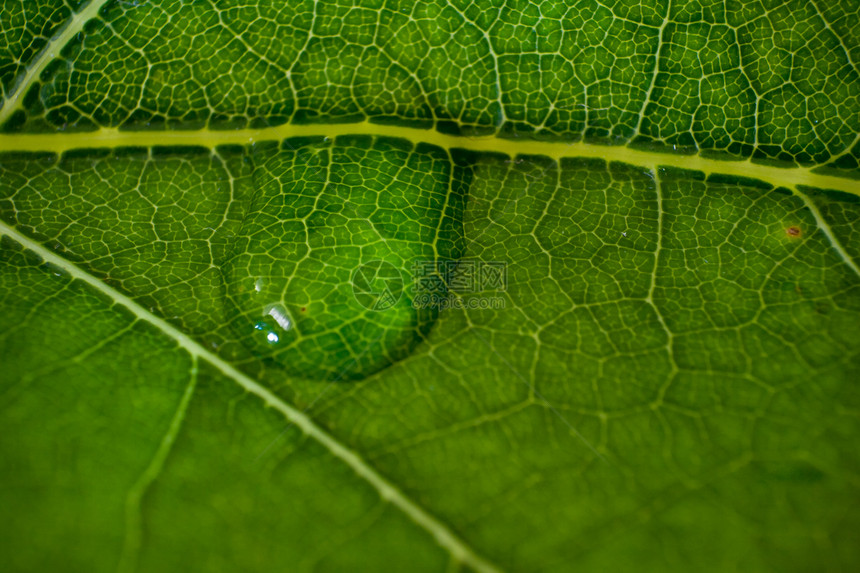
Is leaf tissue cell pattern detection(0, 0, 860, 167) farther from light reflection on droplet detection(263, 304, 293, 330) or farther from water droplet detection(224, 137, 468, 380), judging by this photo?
light reflection on droplet detection(263, 304, 293, 330)

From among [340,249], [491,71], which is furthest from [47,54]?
[491,71]

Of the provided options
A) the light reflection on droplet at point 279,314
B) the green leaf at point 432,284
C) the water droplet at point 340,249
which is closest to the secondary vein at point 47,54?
the green leaf at point 432,284

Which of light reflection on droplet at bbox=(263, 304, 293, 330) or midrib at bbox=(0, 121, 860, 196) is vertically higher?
midrib at bbox=(0, 121, 860, 196)

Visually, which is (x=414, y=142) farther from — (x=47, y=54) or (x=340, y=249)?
(x=47, y=54)

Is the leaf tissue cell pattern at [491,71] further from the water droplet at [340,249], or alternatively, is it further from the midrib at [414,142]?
the water droplet at [340,249]

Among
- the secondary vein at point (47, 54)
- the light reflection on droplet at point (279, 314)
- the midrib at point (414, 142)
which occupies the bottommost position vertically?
the light reflection on droplet at point (279, 314)

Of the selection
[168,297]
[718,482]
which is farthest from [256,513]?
[718,482]

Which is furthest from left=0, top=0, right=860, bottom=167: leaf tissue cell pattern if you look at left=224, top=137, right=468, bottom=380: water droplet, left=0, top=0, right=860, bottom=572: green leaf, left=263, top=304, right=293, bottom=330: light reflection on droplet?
Result: left=263, top=304, right=293, bottom=330: light reflection on droplet
